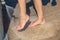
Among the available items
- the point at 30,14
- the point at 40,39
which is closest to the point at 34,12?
the point at 30,14

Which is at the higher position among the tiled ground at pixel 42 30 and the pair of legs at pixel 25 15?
the pair of legs at pixel 25 15

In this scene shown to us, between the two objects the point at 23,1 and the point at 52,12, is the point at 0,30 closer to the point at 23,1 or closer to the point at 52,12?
the point at 23,1

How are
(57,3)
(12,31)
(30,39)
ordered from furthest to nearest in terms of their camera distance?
1. (57,3)
2. (12,31)
3. (30,39)

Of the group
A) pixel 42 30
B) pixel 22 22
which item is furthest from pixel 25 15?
pixel 42 30

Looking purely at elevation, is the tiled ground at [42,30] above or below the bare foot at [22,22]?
below

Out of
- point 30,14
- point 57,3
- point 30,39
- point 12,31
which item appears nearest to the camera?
point 30,39

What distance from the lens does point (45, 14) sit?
234 cm

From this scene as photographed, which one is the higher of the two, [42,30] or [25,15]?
[25,15]

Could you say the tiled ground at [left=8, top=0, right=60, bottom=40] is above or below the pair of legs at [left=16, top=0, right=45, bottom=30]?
below

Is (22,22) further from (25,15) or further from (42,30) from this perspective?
(42,30)

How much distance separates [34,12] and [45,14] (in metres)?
0.13

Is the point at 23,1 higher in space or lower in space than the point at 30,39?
higher

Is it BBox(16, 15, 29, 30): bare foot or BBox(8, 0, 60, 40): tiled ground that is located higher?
BBox(16, 15, 29, 30): bare foot

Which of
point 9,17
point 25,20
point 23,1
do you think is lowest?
point 9,17
